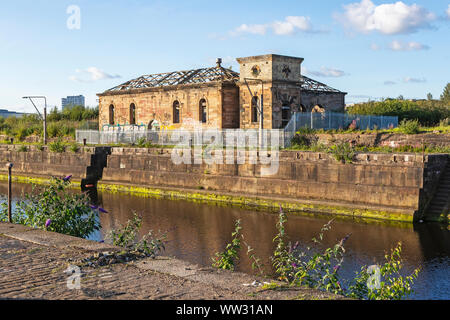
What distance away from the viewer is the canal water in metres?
12.1

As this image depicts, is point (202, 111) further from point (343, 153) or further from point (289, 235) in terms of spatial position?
point (289, 235)

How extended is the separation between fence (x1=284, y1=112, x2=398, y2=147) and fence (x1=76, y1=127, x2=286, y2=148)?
1.05m

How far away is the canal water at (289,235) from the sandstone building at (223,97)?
30.4 ft

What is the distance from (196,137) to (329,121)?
26.4 feet

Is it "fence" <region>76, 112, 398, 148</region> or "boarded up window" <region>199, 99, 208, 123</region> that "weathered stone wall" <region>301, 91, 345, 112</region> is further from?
"boarded up window" <region>199, 99, 208, 123</region>

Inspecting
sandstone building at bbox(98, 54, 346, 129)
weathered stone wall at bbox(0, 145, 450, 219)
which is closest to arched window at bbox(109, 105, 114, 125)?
sandstone building at bbox(98, 54, 346, 129)

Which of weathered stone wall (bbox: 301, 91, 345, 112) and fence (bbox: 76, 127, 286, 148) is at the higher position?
weathered stone wall (bbox: 301, 91, 345, 112)

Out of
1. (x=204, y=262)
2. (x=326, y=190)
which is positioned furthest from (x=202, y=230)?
(x=326, y=190)

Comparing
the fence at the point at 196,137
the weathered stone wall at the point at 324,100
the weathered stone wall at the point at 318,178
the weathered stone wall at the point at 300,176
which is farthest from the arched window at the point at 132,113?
the weathered stone wall at the point at 324,100

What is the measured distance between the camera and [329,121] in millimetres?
29578

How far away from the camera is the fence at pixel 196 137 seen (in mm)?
26656

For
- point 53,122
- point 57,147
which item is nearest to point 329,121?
point 57,147
